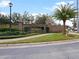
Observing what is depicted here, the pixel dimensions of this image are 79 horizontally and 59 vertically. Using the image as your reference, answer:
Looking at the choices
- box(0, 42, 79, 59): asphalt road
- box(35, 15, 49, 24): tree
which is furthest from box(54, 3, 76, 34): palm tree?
box(35, 15, 49, 24): tree

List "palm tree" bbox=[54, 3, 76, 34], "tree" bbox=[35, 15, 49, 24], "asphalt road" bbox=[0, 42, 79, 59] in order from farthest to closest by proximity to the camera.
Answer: "tree" bbox=[35, 15, 49, 24]
"palm tree" bbox=[54, 3, 76, 34]
"asphalt road" bbox=[0, 42, 79, 59]

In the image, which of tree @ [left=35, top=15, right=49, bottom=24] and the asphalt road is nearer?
the asphalt road

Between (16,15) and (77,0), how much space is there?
1631 inches

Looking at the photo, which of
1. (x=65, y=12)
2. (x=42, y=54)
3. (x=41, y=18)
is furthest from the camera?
(x=41, y=18)

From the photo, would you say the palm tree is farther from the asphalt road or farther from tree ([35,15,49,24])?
tree ([35,15,49,24])

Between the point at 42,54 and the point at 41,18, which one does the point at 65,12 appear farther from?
the point at 41,18

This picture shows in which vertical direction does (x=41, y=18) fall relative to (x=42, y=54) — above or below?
above

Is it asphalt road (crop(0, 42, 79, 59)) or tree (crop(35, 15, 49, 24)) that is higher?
tree (crop(35, 15, 49, 24))

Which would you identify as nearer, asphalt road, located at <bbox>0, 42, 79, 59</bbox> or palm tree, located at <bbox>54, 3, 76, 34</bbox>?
asphalt road, located at <bbox>0, 42, 79, 59</bbox>

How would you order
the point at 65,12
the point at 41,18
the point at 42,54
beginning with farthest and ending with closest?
the point at 41,18 → the point at 65,12 → the point at 42,54

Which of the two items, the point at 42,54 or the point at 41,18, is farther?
the point at 41,18

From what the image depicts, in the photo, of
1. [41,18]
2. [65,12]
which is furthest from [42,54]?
[41,18]

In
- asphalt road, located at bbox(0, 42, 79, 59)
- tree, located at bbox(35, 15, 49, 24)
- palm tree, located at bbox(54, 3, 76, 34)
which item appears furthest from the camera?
tree, located at bbox(35, 15, 49, 24)

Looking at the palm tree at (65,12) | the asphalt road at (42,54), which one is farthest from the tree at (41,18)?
the asphalt road at (42,54)
